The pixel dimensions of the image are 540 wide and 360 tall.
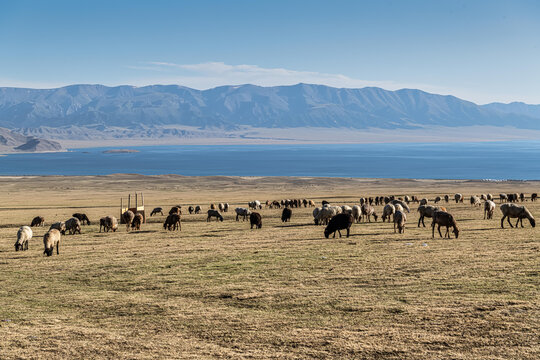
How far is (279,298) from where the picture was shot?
14969 millimetres

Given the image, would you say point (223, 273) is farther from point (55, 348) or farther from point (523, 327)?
point (523, 327)

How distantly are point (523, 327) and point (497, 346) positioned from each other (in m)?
1.38

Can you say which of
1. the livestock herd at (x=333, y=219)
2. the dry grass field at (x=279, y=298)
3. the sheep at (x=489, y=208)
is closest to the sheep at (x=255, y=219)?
the livestock herd at (x=333, y=219)

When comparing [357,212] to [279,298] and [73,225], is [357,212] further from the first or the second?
[279,298]

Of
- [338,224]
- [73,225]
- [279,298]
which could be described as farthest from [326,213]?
[279,298]

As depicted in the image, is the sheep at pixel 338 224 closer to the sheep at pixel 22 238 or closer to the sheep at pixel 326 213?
the sheep at pixel 326 213

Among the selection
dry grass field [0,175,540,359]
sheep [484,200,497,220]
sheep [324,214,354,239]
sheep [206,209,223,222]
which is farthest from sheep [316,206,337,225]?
sheep [484,200,497,220]

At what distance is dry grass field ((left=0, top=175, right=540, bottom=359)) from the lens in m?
11.2

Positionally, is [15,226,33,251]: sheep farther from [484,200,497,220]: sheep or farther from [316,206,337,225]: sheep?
[484,200,497,220]: sheep

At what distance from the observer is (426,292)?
49.4 feet

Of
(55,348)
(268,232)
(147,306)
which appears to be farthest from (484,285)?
(268,232)

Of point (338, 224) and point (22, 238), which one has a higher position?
point (338, 224)

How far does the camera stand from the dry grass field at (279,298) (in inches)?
440

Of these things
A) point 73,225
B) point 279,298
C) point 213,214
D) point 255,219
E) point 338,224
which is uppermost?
point 338,224
